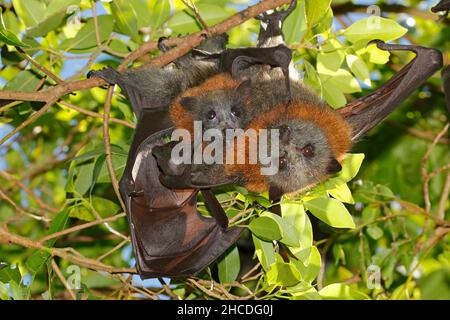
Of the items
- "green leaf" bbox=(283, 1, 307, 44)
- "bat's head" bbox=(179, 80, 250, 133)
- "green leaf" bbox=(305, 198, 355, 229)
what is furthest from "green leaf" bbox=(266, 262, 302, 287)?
"green leaf" bbox=(283, 1, 307, 44)

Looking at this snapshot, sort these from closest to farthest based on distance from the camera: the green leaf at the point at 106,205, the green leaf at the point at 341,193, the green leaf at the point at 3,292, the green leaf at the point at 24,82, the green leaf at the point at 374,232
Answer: the green leaf at the point at 3,292 < the green leaf at the point at 341,193 < the green leaf at the point at 24,82 < the green leaf at the point at 106,205 < the green leaf at the point at 374,232

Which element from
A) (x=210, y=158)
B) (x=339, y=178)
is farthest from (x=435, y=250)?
(x=210, y=158)

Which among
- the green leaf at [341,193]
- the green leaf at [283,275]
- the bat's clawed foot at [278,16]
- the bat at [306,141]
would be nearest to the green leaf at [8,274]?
the bat at [306,141]

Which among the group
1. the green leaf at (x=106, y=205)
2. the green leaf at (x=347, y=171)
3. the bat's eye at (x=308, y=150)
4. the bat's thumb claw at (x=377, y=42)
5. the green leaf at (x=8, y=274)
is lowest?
the green leaf at (x=8, y=274)

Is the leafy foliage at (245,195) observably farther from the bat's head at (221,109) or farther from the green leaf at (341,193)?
the bat's head at (221,109)

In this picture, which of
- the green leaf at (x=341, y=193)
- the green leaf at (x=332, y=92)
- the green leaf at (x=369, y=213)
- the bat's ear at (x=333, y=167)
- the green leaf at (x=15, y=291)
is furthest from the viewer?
the green leaf at (x=369, y=213)

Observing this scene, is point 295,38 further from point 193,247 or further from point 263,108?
point 193,247

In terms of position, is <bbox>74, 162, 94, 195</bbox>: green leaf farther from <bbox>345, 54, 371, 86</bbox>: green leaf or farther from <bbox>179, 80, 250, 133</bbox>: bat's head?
<bbox>345, 54, 371, 86</bbox>: green leaf
